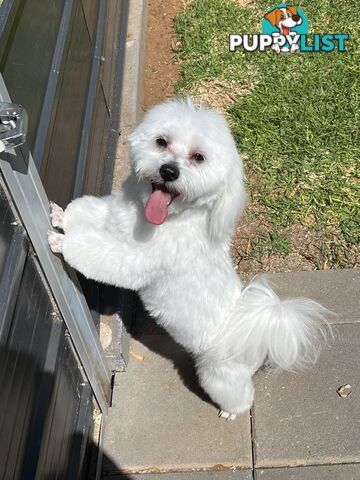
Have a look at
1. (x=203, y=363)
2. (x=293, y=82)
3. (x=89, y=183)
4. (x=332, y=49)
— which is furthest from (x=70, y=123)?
(x=332, y=49)

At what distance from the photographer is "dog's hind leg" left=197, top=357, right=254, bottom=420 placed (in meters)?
2.89

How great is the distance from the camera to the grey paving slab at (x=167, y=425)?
3.01 meters

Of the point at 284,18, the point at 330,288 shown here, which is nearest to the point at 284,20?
the point at 284,18

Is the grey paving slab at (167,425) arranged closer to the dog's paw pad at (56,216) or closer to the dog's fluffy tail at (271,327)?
the dog's fluffy tail at (271,327)

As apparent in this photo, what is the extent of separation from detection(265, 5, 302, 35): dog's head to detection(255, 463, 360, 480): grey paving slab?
13.5ft

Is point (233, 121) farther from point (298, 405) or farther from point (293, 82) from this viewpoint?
point (298, 405)

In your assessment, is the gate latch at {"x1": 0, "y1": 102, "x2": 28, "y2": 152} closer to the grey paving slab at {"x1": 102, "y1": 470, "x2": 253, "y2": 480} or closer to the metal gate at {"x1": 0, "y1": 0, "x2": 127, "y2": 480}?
the metal gate at {"x1": 0, "y1": 0, "x2": 127, "y2": 480}

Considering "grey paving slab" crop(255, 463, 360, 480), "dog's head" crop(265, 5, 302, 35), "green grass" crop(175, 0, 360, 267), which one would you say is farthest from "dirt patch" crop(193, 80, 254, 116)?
"grey paving slab" crop(255, 463, 360, 480)

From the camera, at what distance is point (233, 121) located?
15.5 feet

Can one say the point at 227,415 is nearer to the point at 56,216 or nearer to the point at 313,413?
the point at 313,413

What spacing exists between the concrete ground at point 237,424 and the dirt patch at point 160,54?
257 centimetres

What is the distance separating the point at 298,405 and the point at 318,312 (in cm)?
70

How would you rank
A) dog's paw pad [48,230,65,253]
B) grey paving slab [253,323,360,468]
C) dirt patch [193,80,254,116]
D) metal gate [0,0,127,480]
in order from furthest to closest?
dirt patch [193,80,254,116] < grey paving slab [253,323,360,468] < dog's paw pad [48,230,65,253] < metal gate [0,0,127,480]

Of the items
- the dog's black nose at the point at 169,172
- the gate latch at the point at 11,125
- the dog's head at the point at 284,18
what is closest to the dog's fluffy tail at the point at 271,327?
the dog's black nose at the point at 169,172
